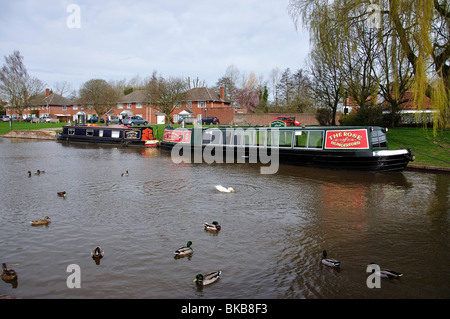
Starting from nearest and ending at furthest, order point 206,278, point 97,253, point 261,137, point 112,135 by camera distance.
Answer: point 206,278 < point 97,253 < point 261,137 < point 112,135

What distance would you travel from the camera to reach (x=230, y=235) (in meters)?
7.94

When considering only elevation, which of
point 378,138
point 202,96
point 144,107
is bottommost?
point 378,138

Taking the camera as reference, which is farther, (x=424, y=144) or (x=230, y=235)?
(x=424, y=144)

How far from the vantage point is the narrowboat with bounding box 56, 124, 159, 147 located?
30.0 metres

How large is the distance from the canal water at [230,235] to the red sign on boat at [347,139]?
2083mm

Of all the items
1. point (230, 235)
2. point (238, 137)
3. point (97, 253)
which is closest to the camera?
point (97, 253)

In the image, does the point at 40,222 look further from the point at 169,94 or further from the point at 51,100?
the point at 51,100

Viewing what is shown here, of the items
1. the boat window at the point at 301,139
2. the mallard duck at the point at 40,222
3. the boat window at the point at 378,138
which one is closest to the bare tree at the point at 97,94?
the boat window at the point at 301,139

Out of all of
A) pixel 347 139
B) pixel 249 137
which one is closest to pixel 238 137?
pixel 249 137

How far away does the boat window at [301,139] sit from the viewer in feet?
58.6

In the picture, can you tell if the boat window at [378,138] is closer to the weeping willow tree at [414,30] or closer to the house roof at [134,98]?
the weeping willow tree at [414,30]

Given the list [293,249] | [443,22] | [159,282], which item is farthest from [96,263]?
[443,22]

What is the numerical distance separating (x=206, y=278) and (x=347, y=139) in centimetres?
1236

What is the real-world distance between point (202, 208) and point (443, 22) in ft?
47.1
